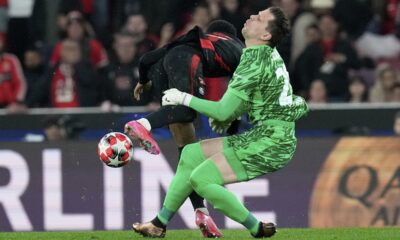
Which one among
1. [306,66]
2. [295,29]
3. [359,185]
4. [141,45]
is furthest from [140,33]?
[359,185]

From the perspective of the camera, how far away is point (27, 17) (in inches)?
650

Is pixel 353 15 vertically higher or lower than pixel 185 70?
higher

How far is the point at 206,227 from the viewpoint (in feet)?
33.1

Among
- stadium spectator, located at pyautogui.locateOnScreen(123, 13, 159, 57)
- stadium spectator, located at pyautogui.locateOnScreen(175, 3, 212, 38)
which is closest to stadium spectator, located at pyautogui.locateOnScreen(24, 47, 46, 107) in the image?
stadium spectator, located at pyautogui.locateOnScreen(123, 13, 159, 57)

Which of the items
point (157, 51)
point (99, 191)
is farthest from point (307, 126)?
point (157, 51)

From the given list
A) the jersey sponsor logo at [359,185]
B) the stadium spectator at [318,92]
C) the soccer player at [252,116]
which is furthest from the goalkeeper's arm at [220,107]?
the stadium spectator at [318,92]

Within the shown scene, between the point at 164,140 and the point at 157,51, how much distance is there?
139 inches

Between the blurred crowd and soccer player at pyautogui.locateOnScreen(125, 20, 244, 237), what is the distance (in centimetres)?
472

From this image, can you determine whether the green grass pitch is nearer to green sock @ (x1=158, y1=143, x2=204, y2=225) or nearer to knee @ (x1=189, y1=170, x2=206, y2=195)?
green sock @ (x1=158, y1=143, x2=204, y2=225)

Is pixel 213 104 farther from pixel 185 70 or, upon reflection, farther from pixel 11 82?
pixel 11 82

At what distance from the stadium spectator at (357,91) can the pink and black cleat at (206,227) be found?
19.1ft

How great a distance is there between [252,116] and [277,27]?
677 mm

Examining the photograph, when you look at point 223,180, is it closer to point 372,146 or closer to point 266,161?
point 266,161

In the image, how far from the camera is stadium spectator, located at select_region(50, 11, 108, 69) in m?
16.0
